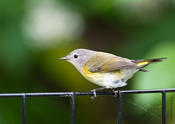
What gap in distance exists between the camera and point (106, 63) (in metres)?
2.57

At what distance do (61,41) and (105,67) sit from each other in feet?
2.95

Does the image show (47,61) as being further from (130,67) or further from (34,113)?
(130,67)

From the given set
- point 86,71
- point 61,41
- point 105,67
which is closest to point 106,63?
point 105,67

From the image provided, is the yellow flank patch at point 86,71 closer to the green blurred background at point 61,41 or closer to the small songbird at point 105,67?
the small songbird at point 105,67

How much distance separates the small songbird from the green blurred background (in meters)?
0.48

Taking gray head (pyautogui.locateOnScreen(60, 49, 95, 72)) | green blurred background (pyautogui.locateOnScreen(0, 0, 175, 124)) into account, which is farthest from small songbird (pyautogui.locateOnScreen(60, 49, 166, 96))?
green blurred background (pyautogui.locateOnScreen(0, 0, 175, 124))

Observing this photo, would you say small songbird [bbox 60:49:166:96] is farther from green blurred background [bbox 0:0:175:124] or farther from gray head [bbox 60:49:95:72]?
green blurred background [bbox 0:0:175:124]

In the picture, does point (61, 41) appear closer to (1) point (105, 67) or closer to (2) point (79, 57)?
(2) point (79, 57)

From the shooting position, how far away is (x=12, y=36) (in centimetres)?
313

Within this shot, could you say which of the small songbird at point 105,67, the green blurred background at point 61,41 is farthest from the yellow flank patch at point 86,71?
the green blurred background at point 61,41

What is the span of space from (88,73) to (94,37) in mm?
1191

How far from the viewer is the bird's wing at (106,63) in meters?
2.44

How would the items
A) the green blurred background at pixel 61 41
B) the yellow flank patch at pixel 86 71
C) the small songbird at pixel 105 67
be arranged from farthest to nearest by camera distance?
the green blurred background at pixel 61 41
the yellow flank patch at pixel 86 71
the small songbird at pixel 105 67

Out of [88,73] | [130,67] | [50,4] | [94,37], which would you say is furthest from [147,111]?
[94,37]
